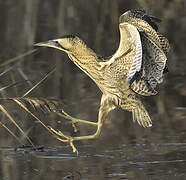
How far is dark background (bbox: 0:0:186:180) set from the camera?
4.65 m

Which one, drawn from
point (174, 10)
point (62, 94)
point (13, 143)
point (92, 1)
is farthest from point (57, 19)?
point (13, 143)

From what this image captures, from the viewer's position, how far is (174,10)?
9.52 m

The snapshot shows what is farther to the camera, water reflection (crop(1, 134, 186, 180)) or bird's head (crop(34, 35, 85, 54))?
bird's head (crop(34, 35, 85, 54))

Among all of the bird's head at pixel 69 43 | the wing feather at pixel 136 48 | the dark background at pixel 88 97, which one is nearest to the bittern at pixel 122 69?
the bird's head at pixel 69 43

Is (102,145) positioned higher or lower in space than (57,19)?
lower

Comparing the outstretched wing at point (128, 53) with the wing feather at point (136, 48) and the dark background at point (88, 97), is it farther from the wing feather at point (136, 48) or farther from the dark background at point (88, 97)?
the dark background at point (88, 97)

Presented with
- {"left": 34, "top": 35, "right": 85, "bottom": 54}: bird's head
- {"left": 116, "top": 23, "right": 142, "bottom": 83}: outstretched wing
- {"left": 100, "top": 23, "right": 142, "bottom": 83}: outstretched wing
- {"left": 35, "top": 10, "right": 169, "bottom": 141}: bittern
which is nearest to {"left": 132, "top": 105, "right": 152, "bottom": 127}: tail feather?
{"left": 35, "top": 10, "right": 169, "bottom": 141}: bittern

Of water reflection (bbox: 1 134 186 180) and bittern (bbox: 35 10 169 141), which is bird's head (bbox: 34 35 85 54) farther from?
water reflection (bbox: 1 134 186 180)

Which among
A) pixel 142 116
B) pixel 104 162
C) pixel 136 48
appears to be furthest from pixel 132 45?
pixel 104 162

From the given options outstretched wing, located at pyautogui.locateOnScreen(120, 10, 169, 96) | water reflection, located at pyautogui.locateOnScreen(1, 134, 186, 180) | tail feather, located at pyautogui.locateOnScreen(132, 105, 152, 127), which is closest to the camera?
water reflection, located at pyautogui.locateOnScreen(1, 134, 186, 180)

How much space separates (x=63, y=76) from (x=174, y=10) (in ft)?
9.14

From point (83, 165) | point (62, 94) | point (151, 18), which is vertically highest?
point (151, 18)

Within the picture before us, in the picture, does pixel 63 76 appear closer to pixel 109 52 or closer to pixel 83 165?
pixel 109 52

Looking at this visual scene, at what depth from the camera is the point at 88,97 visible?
6789 mm
